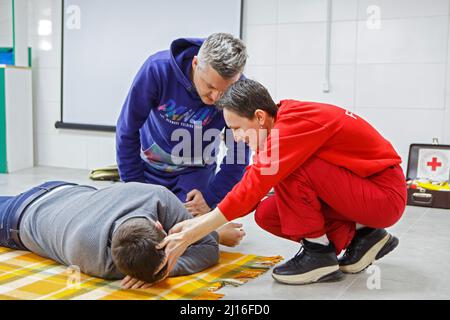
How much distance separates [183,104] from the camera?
209cm

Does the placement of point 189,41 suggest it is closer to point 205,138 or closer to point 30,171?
point 205,138

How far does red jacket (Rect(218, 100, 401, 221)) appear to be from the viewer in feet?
4.83

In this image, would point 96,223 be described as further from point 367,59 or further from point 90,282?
point 367,59

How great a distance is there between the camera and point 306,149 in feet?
5.04

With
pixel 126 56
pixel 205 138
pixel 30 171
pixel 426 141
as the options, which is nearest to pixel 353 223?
pixel 205 138

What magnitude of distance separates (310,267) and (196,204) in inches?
22.5

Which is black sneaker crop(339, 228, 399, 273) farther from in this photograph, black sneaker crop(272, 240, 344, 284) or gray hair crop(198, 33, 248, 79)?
gray hair crop(198, 33, 248, 79)

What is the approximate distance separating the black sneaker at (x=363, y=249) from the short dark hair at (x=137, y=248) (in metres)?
0.60

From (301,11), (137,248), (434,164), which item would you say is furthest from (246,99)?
(301,11)

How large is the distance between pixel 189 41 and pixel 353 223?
2.81ft

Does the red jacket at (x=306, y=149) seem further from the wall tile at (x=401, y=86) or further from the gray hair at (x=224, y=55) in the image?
the wall tile at (x=401, y=86)

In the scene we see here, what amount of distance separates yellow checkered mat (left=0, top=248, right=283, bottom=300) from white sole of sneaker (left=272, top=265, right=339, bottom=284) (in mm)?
105

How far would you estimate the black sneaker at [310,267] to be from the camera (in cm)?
163

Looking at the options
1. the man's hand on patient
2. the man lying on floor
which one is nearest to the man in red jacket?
the man lying on floor
